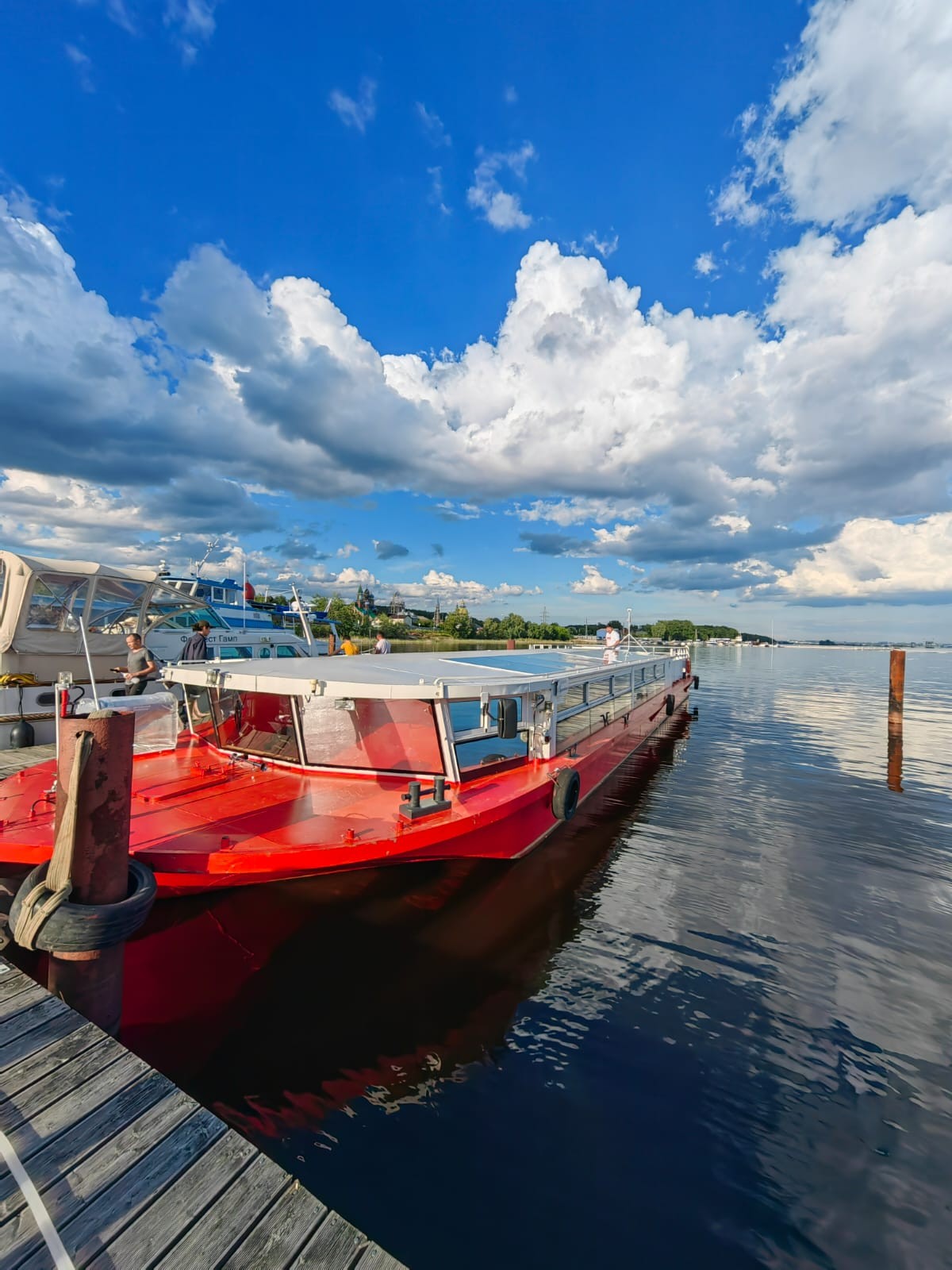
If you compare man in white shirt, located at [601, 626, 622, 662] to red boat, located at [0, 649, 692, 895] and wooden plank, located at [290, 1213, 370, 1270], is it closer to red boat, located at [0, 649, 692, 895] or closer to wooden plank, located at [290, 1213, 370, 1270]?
red boat, located at [0, 649, 692, 895]

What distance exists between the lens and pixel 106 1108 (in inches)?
119

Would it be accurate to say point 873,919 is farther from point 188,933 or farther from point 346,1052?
point 188,933

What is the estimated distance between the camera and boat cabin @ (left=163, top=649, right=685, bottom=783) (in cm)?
641

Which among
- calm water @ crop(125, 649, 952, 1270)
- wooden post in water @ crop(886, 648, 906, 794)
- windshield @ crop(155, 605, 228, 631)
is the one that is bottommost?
calm water @ crop(125, 649, 952, 1270)

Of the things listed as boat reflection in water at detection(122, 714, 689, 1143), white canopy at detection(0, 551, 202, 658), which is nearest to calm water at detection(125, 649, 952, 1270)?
boat reflection in water at detection(122, 714, 689, 1143)

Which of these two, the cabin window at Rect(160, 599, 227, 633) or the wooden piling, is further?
the cabin window at Rect(160, 599, 227, 633)

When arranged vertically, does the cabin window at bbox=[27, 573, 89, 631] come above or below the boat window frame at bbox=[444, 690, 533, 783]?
above

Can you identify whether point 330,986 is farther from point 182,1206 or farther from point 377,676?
point 377,676

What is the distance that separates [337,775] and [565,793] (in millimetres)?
3084

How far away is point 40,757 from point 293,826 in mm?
8054

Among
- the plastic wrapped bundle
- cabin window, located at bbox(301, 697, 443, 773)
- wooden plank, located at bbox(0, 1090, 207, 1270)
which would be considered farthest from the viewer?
the plastic wrapped bundle

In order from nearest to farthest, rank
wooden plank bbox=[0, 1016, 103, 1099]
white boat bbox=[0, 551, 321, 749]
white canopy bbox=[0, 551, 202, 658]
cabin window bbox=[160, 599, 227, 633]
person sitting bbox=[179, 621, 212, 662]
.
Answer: wooden plank bbox=[0, 1016, 103, 1099], person sitting bbox=[179, 621, 212, 662], white boat bbox=[0, 551, 321, 749], white canopy bbox=[0, 551, 202, 658], cabin window bbox=[160, 599, 227, 633]

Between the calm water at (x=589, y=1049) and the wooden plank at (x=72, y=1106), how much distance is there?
1241 millimetres

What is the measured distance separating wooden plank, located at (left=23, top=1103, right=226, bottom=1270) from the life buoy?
17.0 ft
